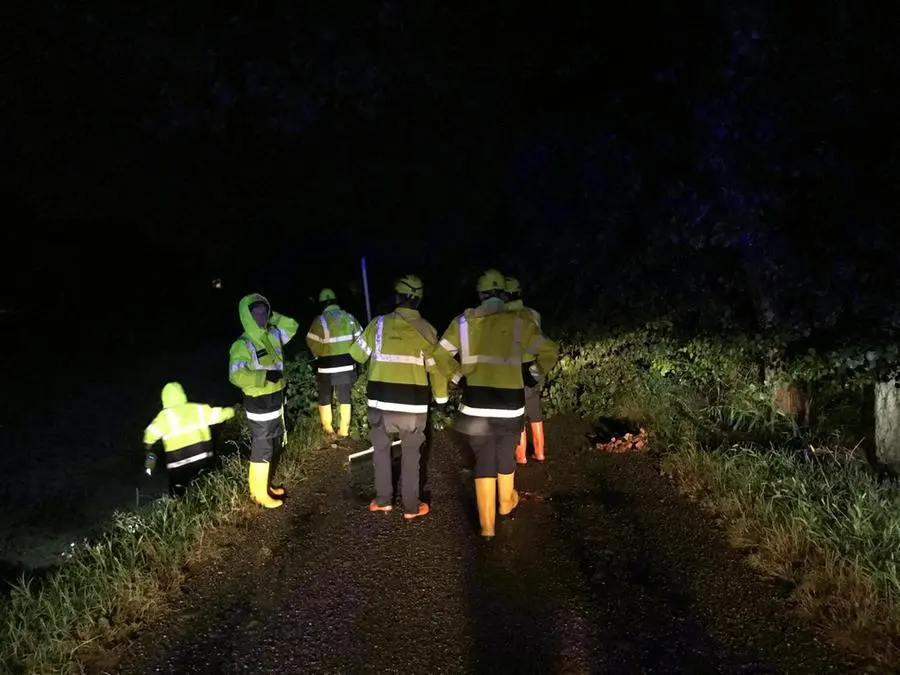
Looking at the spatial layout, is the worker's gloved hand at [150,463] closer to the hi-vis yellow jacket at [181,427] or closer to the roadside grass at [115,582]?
the hi-vis yellow jacket at [181,427]

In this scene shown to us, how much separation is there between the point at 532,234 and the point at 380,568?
16.9ft

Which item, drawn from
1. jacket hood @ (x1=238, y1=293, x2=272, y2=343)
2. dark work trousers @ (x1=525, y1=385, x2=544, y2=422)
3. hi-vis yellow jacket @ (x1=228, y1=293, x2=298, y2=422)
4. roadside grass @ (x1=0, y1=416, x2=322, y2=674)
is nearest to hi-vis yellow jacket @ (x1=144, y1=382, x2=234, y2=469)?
roadside grass @ (x1=0, y1=416, x2=322, y2=674)

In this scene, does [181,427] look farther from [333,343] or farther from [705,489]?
[705,489]

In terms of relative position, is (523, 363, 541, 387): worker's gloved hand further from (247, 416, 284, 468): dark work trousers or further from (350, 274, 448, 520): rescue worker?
(247, 416, 284, 468): dark work trousers

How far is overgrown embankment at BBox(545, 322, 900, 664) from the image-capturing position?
3.45m

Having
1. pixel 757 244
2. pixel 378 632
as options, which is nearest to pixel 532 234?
pixel 757 244

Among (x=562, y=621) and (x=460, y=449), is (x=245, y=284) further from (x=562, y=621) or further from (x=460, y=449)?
(x=562, y=621)

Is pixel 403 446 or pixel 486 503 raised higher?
pixel 403 446

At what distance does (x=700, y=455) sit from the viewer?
214 inches

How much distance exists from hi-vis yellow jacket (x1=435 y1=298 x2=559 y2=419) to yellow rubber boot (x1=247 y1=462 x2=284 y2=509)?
1.87 meters

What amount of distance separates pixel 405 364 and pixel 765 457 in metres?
3.03

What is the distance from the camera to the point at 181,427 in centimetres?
526

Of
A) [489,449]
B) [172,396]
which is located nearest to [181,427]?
[172,396]

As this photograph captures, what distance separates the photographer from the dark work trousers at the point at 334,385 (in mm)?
6766
